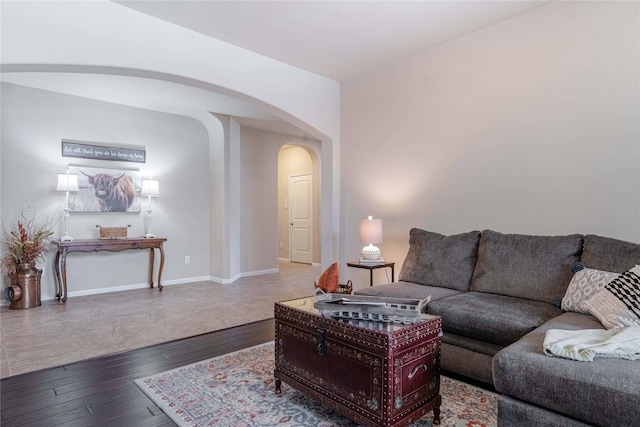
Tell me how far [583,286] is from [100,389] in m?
3.05

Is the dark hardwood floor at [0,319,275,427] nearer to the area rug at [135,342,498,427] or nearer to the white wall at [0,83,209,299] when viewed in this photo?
the area rug at [135,342,498,427]

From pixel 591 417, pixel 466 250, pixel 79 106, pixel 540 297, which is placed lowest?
pixel 591 417

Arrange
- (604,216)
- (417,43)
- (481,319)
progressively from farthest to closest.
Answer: (417,43) < (604,216) < (481,319)

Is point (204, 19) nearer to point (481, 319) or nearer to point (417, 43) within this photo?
point (417, 43)

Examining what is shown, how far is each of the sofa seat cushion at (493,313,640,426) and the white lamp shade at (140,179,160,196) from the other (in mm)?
5111

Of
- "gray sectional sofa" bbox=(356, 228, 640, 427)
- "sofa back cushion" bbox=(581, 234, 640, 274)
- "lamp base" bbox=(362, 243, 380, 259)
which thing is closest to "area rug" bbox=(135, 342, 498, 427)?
"gray sectional sofa" bbox=(356, 228, 640, 427)

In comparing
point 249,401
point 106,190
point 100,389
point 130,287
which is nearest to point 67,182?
point 106,190

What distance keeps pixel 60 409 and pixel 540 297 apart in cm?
304

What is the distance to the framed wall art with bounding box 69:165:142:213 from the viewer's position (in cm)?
496

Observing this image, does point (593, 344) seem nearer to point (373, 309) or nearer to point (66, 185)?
point (373, 309)

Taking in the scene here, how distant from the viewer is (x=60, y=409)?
6.86 ft

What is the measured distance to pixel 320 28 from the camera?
3324 millimetres

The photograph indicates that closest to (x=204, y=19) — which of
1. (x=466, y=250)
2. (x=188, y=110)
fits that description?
(x=188, y=110)

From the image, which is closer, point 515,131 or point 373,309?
point 373,309
